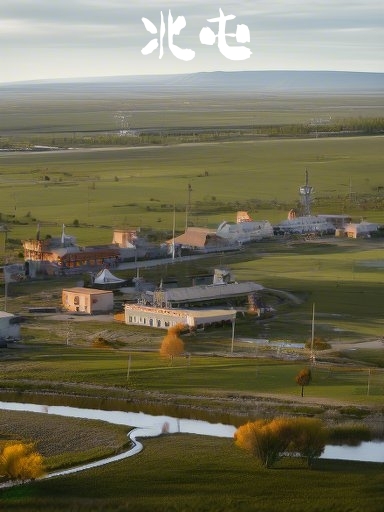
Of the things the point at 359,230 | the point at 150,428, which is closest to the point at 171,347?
the point at 150,428

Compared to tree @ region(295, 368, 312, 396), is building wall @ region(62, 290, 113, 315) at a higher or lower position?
higher

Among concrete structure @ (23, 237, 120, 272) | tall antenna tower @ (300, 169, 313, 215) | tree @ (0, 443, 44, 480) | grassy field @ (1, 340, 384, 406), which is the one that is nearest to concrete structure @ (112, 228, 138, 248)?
concrete structure @ (23, 237, 120, 272)

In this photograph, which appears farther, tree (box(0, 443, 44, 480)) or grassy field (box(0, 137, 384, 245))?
grassy field (box(0, 137, 384, 245))

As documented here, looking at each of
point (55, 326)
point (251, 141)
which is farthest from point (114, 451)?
point (251, 141)

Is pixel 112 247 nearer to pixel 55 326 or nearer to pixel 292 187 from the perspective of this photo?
pixel 55 326

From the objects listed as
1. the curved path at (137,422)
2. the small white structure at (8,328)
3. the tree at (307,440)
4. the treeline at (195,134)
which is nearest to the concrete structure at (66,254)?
the small white structure at (8,328)

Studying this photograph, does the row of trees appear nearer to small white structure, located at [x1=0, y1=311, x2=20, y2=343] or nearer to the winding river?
the winding river

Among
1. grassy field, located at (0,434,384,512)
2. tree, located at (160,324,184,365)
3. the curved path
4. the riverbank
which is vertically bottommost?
grassy field, located at (0,434,384,512)

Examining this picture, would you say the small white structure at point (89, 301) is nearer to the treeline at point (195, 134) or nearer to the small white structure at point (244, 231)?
the small white structure at point (244, 231)
